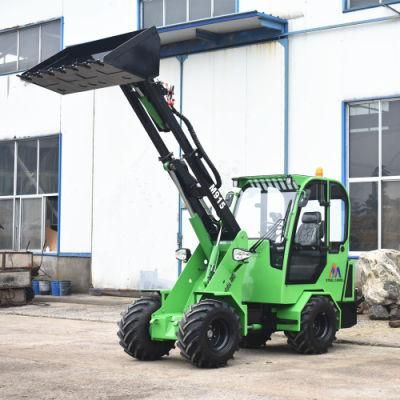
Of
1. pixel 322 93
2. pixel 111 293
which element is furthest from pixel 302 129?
pixel 111 293

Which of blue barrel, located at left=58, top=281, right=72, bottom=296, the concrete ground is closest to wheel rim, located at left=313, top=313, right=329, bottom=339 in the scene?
the concrete ground

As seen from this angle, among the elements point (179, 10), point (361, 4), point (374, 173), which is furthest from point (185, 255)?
point (179, 10)

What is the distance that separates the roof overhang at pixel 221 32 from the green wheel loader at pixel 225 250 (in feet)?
24.1

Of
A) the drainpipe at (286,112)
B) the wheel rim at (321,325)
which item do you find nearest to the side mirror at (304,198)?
the wheel rim at (321,325)

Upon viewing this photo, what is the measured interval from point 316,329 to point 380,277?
441 centimetres

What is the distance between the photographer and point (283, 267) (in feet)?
36.7

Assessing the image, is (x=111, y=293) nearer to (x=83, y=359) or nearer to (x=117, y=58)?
(x=83, y=359)

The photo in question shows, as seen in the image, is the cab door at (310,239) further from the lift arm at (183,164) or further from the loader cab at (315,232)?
the lift arm at (183,164)

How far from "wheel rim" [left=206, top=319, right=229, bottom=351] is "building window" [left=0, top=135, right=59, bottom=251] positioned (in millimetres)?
13819

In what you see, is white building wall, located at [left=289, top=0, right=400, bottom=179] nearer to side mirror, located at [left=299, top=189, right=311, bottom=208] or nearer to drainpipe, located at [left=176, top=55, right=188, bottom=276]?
drainpipe, located at [left=176, top=55, right=188, bottom=276]

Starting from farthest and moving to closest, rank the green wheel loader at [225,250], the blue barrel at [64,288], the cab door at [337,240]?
the blue barrel at [64,288] < the cab door at [337,240] < the green wheel loader at [225,250]

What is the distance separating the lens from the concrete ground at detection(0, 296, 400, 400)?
8.57 meters

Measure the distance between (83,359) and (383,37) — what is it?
32.9ft

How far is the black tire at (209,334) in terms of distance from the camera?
992cm
